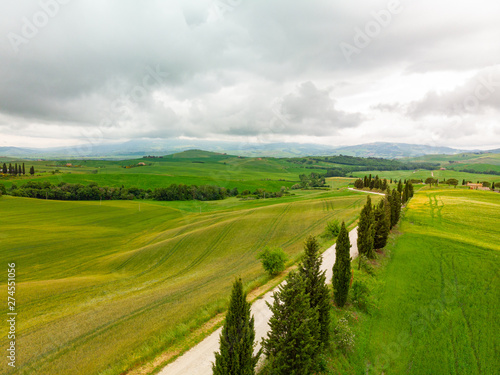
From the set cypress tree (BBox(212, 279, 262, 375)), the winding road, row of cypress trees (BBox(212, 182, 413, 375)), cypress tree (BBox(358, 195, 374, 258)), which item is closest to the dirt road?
the winding road

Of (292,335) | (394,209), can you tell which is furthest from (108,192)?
(292,335)

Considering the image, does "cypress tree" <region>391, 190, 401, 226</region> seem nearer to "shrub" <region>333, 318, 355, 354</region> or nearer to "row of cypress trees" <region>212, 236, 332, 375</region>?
"shrub" <region>333, 318, 355, 354</region>

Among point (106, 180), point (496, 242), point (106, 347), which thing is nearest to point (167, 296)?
point (106, 347)

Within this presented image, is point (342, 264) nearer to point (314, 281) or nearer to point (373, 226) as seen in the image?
point (314, 281)

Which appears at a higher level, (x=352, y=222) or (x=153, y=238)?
(x=352, y=222)

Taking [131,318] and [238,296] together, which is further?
[131,318]

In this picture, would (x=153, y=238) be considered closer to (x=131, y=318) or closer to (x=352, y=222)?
(x=131, y=318)
